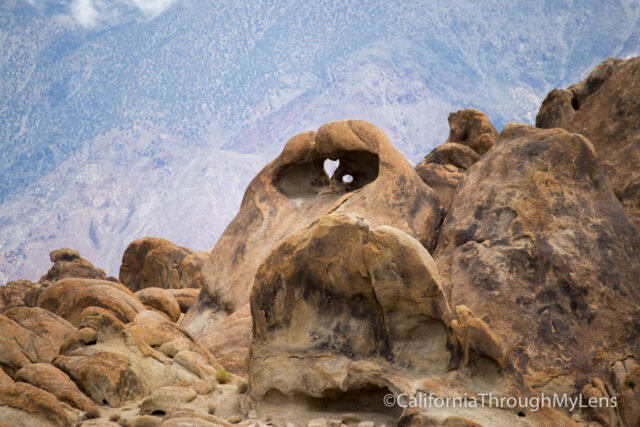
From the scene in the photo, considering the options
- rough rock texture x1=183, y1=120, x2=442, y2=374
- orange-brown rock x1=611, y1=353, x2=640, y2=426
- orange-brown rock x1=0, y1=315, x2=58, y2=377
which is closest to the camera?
orange-brown rock x1=611, y1=353, x2=640, y2=426

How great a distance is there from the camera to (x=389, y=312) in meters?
7.12

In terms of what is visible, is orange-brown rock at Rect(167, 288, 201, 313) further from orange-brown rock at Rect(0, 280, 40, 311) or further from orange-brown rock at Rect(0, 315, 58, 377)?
orange-brown rock at Rect(0, 280, 40, 311)

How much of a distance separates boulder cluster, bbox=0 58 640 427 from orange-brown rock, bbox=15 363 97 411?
0.02 m

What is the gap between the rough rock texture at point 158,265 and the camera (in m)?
21.9

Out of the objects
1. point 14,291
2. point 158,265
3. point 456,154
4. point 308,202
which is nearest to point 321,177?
point 308,202

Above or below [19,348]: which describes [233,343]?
below

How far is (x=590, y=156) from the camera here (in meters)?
10.1

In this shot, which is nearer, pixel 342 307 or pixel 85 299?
pixel 342 307

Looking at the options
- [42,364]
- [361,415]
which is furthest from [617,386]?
[42,364]

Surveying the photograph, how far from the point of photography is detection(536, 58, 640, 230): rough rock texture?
1145 cm

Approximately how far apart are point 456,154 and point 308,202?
4.48 meters

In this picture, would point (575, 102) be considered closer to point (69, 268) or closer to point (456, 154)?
point (456, 154)

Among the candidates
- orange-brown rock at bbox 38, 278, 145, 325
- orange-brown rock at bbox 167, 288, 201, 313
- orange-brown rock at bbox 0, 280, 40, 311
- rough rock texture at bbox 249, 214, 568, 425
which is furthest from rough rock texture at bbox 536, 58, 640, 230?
orange-brown rock at bbox 0, 280, 40, 311

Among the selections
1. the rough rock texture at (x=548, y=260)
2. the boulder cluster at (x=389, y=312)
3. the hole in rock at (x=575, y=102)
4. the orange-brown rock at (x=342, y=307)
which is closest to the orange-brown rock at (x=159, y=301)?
the boulder cluster at (x=389, y=312)
